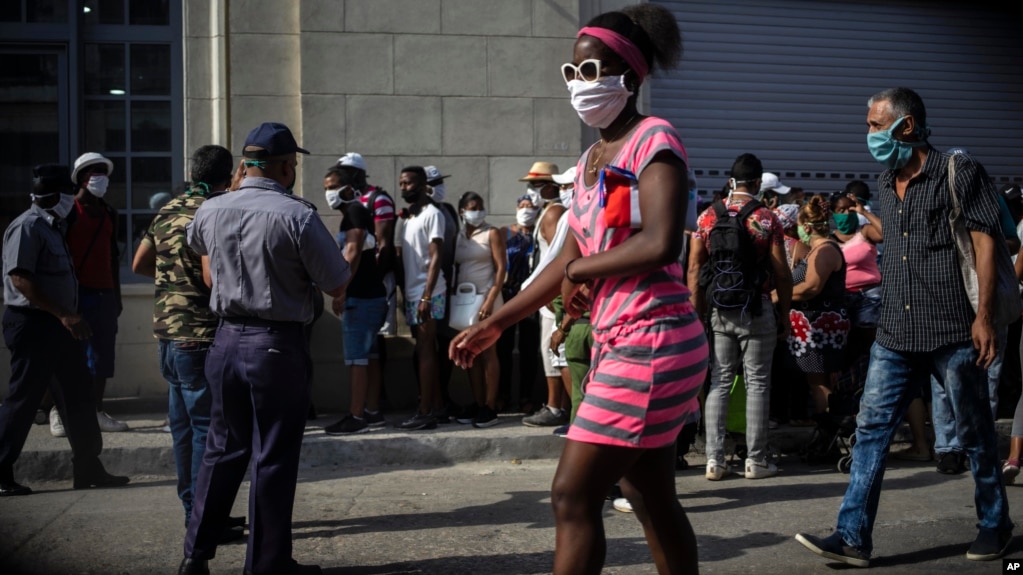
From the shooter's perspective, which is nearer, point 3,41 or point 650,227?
point 650,227

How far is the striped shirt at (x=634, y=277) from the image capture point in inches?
133

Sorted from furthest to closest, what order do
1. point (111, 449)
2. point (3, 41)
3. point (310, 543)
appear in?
1. point (3, 41)
2. point (111, 449)
3. point (310, 543)

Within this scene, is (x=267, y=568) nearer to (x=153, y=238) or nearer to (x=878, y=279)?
(x=153, y=238)

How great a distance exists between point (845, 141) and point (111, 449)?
788 cm

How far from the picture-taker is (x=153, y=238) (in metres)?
5.79

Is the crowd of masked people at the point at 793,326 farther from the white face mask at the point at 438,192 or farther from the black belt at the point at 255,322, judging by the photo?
the black belt at the point at 255,322

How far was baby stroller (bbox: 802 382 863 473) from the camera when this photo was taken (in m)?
7.65

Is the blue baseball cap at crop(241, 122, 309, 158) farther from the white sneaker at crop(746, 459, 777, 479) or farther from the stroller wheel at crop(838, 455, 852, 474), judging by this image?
the stroller wheel at crop(838, 455, 852, 474)

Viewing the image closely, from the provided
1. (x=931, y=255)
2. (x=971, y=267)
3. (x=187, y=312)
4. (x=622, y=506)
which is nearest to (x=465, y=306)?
(x=622, y=506)

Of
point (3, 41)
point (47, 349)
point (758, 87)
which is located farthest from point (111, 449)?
point (758, 87)

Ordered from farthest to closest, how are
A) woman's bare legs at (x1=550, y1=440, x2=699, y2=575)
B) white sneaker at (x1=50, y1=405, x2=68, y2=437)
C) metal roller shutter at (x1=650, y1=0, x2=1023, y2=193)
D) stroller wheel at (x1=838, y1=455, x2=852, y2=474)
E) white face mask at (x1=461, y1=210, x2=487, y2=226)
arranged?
metal roller shutter at (x1=650, y1=0, x2=1023, y2=193), white face mask at (x1=461, y1=210, x2=487, y2=226), white sneaker at (x1=50, y1=405, x2=68, y2=437), stroller wheel at (x1=838, y1=455, x2=852, y2=474), woman's bare legs at (x1=550, y1=440, x2=699, y2=575)

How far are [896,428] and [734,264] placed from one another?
219cm

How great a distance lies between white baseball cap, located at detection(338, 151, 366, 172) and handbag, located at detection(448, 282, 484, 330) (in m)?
1.27

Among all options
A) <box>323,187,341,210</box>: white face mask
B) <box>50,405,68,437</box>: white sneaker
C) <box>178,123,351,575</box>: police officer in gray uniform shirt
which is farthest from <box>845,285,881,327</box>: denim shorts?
<box>50,405,68,437</box>: white sneaker
